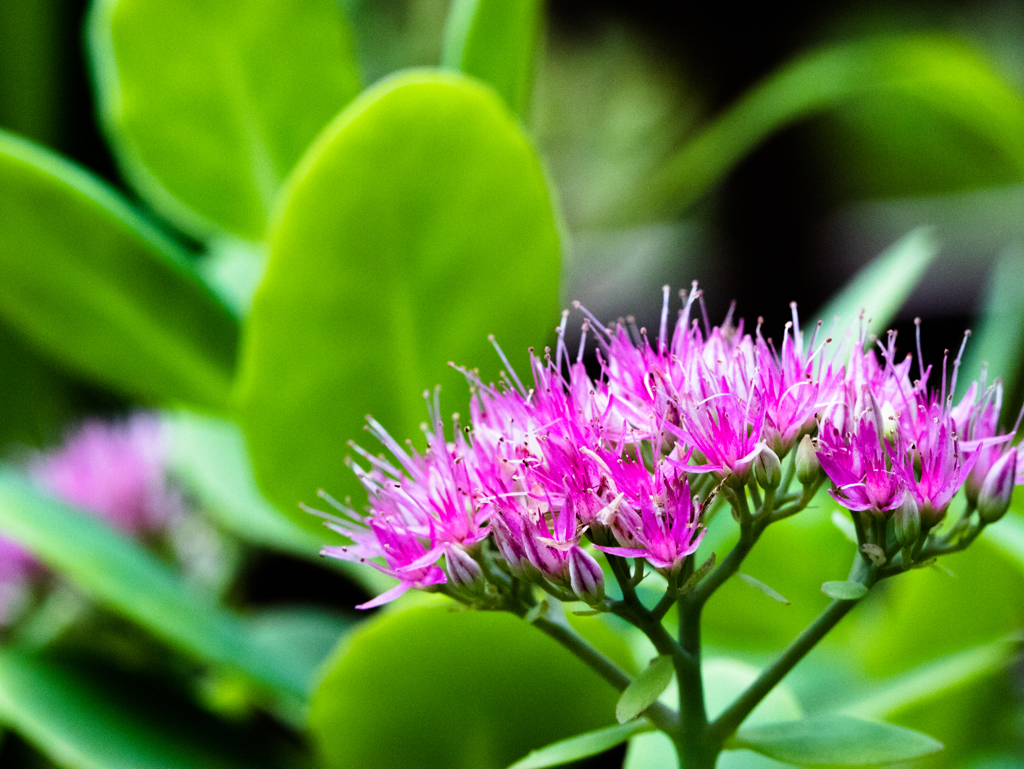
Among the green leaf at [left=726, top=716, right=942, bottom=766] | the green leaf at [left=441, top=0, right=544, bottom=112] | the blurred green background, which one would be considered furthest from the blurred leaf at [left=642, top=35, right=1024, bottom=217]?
the green leaf at [left=726, top=716, right=942, bottom=766]

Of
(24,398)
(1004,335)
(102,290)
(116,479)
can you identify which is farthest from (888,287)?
(24,398)

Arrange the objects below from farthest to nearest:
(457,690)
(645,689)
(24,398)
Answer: (24,398), (457,690), (645,689)

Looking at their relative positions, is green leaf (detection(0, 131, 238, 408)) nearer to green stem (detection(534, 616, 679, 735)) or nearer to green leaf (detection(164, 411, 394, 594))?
green leaf (detection(164, 411, 394, 594))

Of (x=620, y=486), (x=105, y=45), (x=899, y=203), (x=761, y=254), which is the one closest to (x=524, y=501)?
(x=620, y=486)

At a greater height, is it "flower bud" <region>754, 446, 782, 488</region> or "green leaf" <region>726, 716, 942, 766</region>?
"flower bud" <region>754, 446, 782, 488</region>

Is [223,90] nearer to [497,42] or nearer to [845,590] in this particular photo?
[497,42]

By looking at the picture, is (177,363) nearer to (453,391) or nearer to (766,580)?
(453,391)
